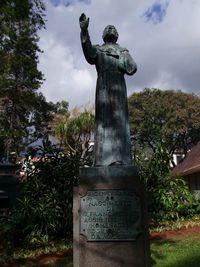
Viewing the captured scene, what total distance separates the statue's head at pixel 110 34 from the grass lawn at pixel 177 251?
420 cm

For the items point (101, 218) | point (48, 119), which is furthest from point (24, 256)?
point (48, 119)

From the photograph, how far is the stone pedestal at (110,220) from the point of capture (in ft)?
22.4

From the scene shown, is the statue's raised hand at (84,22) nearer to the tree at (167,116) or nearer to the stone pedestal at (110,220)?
the stone pedestal at (110,220)

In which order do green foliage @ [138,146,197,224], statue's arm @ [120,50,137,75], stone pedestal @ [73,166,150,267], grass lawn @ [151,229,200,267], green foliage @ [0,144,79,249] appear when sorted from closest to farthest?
stone pedestal @ [73,166,150,267], statue's arm @ [120,50,137,75], grass lawn @ [151,229,200,267], green foliage @ [0,144,79,249], green foliage @ [138,146,197,224]

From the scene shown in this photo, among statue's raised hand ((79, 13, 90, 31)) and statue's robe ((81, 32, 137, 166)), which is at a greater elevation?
statue's raised hand ((79, 13, 90, 31))

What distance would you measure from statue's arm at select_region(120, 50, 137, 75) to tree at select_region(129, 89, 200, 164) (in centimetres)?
3420

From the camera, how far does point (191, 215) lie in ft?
50.3

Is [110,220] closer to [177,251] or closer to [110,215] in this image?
[110,215]

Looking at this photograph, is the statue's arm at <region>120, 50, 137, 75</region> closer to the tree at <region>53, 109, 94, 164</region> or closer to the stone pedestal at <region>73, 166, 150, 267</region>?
the stone pedestal at <region>73, 166, 150, 267</region>

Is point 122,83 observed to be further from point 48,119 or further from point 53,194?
point 48,119

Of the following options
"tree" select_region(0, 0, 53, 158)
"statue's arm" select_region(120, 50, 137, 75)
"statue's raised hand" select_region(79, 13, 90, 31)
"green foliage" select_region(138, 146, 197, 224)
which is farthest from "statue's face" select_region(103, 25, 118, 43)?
"tree" select_region(0, 0, 53, 158)

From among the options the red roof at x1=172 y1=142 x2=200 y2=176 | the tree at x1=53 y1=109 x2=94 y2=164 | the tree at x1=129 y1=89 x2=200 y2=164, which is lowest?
the red roof at x1=172 y1=142 x2=200 y2=176

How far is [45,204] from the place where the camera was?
40.9 ft

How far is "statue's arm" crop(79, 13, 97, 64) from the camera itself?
7141 millimetres
